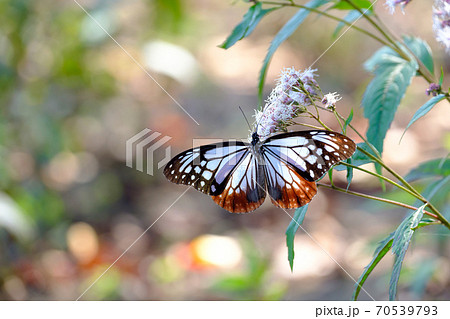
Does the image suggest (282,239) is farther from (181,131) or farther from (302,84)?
(302,84)

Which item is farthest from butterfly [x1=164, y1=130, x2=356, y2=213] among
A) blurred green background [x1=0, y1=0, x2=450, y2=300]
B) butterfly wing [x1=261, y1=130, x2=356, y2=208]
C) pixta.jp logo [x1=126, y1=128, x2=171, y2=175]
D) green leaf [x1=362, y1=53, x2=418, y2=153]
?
pixta.jp logo [x1=126, y1=128, x2=171, y2=175]

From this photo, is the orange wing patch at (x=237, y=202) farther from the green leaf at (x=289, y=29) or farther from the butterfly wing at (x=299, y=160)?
the green leaf at (x=289, y=29)

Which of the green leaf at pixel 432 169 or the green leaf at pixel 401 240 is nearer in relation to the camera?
the green leaf at pixel 401 240

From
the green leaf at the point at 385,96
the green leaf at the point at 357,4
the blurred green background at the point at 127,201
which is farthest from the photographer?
the blurred green background at the point at 127,201

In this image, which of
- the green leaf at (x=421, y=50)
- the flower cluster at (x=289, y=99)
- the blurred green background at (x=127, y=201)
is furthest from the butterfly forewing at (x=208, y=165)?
the blurred green background at (x=127, y=201)

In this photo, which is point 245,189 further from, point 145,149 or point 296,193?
point 145,149

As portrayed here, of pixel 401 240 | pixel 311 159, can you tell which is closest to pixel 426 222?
pixel 401 240

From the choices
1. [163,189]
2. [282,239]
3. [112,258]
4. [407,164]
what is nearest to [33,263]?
[112,258]

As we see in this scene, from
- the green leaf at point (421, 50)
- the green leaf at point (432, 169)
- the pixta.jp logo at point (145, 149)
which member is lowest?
the green leaf at point (432, 169)
